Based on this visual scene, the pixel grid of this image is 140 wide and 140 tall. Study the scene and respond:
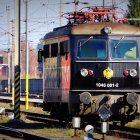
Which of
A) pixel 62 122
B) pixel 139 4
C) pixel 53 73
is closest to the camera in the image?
pixel 53 73

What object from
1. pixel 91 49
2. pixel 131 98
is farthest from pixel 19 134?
pixel 131 98

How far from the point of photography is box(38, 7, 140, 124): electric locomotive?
16.7 metres

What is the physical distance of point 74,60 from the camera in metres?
16.8

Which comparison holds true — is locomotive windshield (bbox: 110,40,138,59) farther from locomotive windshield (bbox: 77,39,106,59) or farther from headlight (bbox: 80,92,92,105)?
headlight (bbox: 80,92,92,105)

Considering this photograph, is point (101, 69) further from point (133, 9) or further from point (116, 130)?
point (133, 9)

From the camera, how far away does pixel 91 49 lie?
17.0 m

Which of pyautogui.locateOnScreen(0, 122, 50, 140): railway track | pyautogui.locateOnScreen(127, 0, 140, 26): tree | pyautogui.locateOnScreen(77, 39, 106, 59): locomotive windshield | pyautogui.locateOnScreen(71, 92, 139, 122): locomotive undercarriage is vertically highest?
pyautogui.locateOnScreen(127, 0, 140, 26): tree

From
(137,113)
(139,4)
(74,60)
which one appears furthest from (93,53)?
(139,4)

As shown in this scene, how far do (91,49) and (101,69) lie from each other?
2.29 feet

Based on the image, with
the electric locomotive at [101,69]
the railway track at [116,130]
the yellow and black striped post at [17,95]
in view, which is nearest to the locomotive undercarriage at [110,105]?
the electric locomotive at [101,69]

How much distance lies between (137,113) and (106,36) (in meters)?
2.53

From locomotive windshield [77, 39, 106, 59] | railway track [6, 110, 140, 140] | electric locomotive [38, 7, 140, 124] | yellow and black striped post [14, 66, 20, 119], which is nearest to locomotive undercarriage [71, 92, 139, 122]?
electric locomotive [38, 7, 140, 124]

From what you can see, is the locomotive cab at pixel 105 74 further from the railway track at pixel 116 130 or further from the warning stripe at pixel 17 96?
the warning stripe at pixel 17 96

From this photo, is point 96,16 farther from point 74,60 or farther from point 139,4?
point 139,4
